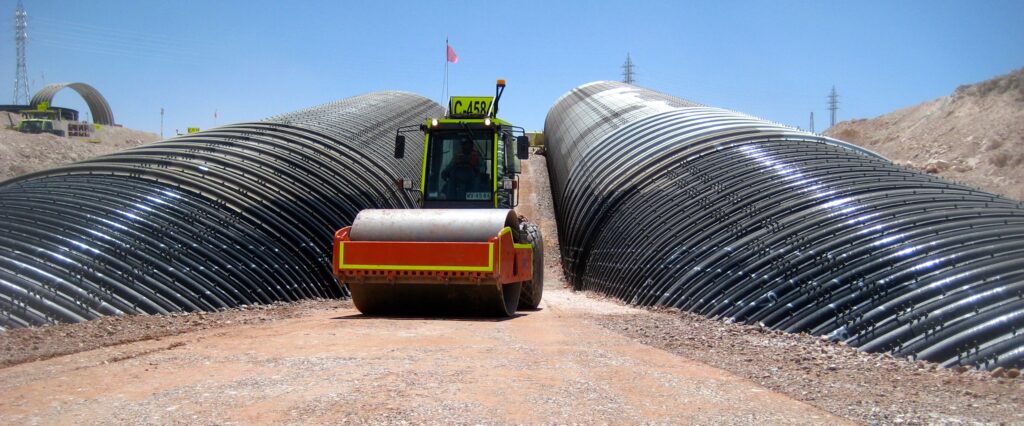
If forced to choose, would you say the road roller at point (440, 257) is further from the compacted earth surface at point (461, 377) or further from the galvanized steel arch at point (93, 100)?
the galvanized steel arch at point (93, 100)

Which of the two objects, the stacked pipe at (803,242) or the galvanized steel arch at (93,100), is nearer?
the stacked pipe at (803,242)

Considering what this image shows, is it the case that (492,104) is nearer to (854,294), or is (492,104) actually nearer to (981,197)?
(854,294)

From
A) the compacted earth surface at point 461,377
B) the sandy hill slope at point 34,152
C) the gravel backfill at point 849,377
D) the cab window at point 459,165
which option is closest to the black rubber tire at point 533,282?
the cab window at point 459,165

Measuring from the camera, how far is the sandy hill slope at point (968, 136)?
34969 mm

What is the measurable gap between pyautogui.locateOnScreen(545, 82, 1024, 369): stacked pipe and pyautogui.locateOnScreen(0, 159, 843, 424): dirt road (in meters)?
2.51

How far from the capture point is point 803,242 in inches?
474

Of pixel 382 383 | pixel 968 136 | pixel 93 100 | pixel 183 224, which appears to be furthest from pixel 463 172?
pixel 93 100

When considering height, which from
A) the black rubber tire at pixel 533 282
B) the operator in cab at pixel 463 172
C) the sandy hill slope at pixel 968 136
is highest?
the sandy hill slope at pixel 968 136

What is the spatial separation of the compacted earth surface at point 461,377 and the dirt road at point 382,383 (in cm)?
2

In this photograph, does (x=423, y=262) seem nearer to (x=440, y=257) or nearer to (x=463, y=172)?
(x=440, y=257)

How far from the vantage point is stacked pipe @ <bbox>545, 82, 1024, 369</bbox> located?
30.2 ft

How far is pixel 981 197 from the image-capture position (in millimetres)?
13039

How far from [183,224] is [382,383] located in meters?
7.57

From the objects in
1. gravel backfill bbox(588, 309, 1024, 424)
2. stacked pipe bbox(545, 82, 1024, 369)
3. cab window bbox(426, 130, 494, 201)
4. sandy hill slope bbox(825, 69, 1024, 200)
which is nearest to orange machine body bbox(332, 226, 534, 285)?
gravel backfill bbox(588, 309, 1024, 424)
